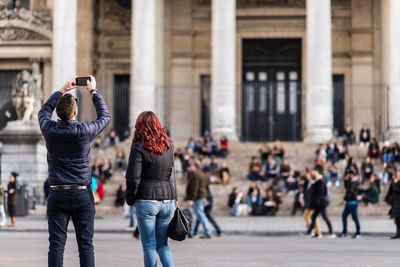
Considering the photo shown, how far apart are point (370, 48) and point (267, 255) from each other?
1247 inches

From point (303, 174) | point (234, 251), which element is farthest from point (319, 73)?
point (234, 251)

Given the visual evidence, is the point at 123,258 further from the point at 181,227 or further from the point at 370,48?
the point at 370,48

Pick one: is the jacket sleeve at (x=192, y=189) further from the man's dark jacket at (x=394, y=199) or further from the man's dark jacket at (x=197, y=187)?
the man's dark jacket at (x=394, y=199)

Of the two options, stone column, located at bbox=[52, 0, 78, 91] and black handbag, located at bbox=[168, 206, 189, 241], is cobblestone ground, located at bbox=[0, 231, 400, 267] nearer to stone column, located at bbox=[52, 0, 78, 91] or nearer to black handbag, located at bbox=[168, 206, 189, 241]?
black handbag, located at bbox=[168, 206, 189, 241]

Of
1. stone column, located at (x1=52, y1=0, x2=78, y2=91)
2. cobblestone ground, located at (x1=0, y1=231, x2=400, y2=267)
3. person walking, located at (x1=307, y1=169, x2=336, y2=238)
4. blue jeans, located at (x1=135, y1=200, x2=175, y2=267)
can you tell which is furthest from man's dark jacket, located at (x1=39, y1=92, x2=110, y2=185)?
stone column, located at (x1=52, y1=0, x2=78, y2=91)

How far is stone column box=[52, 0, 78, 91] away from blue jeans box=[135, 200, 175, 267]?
111 ft

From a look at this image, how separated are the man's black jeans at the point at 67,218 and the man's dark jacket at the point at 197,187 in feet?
42.5

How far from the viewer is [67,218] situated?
960 cm

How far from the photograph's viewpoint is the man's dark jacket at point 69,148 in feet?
31.5

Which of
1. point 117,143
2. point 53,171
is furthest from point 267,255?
point 117,143

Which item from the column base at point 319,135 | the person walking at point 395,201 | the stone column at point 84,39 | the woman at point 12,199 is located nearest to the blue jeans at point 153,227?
the person walking at point 395,201

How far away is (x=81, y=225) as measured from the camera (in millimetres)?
9578

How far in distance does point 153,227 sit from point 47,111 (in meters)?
1.56

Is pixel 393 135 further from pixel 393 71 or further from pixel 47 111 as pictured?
pixel 47 111
